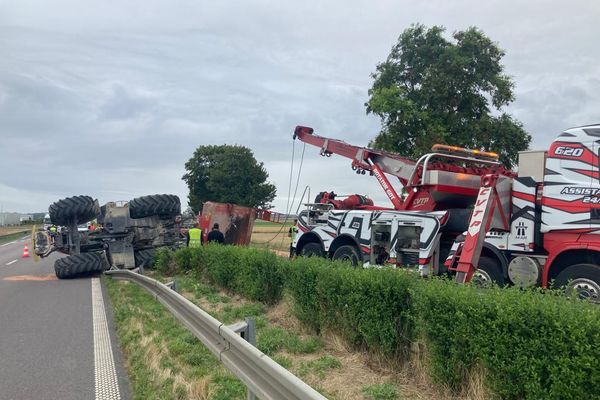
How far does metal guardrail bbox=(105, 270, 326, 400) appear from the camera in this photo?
3.41m

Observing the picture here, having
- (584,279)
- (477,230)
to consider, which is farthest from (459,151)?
(584,279)

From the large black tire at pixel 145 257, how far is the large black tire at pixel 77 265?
113 cm

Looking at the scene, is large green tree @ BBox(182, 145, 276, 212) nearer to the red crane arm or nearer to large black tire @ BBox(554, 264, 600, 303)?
the red crane arm

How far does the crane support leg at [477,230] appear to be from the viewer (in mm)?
8430

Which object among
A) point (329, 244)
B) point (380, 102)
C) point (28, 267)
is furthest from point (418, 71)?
point (28, 267)

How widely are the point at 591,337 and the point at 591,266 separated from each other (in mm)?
5507

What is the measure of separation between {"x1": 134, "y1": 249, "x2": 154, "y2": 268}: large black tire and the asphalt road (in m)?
3.57

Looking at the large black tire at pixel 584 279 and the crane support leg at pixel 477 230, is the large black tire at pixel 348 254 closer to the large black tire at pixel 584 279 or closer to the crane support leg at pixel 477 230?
the crane support leg at pixel 477 230

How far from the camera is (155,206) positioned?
1720 cm

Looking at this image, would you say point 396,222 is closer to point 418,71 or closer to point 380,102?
point 380,102

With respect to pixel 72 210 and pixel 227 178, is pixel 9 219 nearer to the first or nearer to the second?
pixel 227 178

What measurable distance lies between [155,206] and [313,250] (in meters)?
5.88

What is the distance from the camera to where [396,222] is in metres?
11.4

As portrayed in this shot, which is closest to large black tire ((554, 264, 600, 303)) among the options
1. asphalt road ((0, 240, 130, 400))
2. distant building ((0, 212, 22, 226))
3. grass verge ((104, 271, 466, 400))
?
grass verge ((104, 271, 466, 400))
